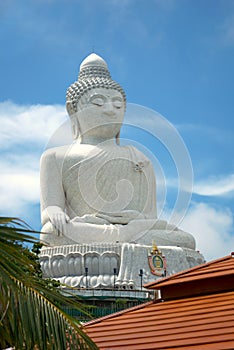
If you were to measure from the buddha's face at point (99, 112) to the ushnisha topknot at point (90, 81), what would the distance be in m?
0.20

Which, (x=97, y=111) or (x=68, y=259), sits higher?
(x=97, y=111)

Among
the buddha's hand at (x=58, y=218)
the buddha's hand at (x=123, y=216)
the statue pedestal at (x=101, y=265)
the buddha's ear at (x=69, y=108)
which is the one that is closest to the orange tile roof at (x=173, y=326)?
the statue pedestal at (x=101, y=265)

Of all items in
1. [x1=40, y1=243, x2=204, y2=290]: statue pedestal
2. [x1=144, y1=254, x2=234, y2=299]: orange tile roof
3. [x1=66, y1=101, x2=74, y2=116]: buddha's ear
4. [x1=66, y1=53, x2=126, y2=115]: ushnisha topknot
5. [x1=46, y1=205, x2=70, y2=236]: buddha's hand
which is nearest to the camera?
[x1=144, y1=254, x2=234, y2=299]: orange tile roof

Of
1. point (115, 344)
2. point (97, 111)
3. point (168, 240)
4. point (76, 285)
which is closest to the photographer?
point (115, 344)

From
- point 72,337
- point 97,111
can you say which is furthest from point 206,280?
point 97,111

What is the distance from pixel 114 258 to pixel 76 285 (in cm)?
153

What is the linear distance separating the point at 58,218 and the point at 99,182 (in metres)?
2.66

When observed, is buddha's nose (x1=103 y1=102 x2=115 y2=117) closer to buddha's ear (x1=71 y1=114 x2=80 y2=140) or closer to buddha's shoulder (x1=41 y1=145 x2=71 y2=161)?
buddha's ear (x1=71 y1=114 x2=80 y2=140)

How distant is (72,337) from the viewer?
399 cm

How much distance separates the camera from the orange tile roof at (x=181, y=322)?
5484 millimetres

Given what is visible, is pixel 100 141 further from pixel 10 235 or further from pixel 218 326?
pixel 10 235

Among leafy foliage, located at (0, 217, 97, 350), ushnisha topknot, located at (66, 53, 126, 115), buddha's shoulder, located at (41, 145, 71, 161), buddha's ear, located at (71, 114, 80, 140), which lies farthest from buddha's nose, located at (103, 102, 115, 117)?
leafy foliage, located at (0, 217, 97, 350)

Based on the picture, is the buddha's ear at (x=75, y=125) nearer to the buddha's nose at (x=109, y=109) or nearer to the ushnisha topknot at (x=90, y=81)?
the ushnisha topknot at (x=90, y=81)

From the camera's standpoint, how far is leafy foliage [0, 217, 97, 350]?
12.1 feet
